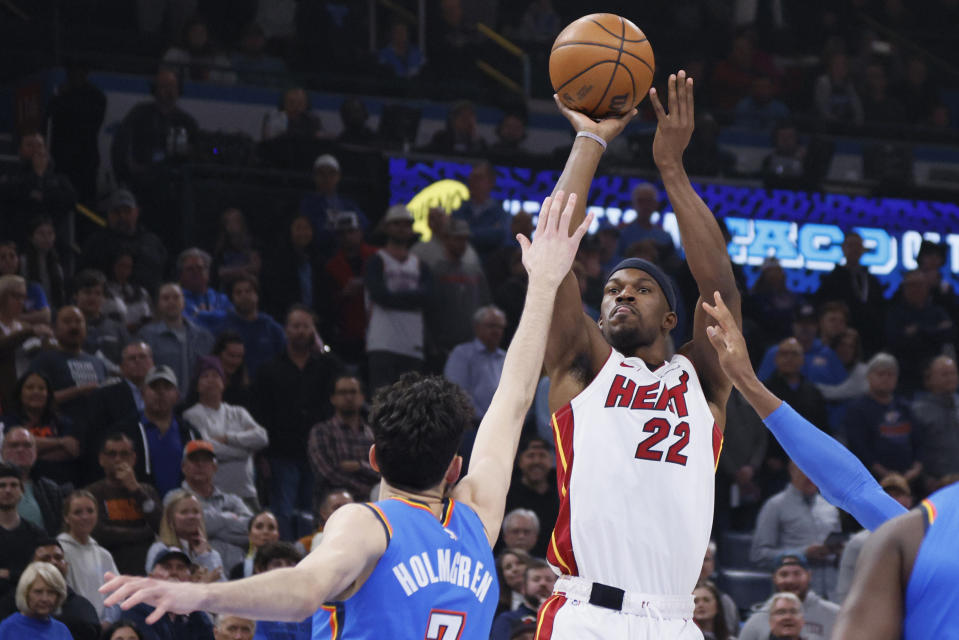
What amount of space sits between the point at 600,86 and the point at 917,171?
41.5 ft

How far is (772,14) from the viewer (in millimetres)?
19969

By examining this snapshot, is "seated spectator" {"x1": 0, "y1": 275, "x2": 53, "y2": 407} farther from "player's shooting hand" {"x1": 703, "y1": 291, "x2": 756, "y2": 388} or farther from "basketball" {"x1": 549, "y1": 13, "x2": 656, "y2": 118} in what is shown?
"player's shooting hand" {"x1": 703, "y1": 291, "x2": 756, "y2": 388}

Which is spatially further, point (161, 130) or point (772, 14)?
point (772, 14)

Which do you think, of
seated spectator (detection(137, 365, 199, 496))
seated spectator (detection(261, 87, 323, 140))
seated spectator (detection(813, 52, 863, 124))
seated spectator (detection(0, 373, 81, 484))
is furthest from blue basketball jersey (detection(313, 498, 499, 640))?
seated spectator (detection(813, 52, 863, 124))

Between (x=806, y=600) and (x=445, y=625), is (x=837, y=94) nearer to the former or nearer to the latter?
(x=806, y=600)

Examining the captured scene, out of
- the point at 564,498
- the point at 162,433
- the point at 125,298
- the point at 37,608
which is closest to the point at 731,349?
the point at 564,498

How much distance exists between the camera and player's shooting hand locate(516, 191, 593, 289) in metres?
4.50

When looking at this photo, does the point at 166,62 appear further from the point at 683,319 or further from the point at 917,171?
the point at 917,171

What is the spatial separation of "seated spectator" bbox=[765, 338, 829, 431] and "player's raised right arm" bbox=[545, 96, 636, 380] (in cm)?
726

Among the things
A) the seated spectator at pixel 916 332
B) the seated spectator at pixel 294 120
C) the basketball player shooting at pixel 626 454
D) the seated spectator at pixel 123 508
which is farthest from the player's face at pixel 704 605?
the seated spectator at pixel 294 120

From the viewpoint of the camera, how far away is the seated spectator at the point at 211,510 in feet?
33.2

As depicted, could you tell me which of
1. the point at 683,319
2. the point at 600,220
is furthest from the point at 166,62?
the point at 683,319

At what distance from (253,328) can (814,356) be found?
5342 mm

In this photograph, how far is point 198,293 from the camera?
12.2 metres
